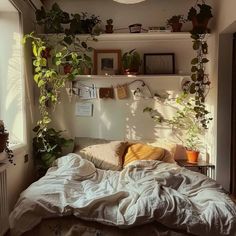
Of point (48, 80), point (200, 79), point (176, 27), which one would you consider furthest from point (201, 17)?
point (48, 80)

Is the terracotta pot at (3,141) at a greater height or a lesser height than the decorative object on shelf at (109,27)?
lesser

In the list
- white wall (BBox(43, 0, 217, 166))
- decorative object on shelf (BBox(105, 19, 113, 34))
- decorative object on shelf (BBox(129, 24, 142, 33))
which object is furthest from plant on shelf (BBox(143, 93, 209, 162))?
decorative object on shelf (BBox(105, 19, 113, 34))

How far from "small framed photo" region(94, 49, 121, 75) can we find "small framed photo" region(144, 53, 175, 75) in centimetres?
36

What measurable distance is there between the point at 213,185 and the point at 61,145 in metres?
1.81

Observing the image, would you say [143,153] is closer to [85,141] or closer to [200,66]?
[85,141]

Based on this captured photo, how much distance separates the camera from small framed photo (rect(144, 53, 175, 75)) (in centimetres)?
367

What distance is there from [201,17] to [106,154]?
189 cm

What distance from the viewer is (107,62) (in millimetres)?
3715

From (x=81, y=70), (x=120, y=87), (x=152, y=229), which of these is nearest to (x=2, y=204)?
(x=152, y=229)

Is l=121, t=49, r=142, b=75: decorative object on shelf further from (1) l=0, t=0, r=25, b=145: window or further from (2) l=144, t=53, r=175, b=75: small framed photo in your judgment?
(1) l=0, t=0, r=25, b=145: window

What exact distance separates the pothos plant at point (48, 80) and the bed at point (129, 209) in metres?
0.82

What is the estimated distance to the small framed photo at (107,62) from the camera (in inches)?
146

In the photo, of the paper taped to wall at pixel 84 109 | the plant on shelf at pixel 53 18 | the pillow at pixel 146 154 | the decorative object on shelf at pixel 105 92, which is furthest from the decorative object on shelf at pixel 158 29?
the pillow at pixel 146 154

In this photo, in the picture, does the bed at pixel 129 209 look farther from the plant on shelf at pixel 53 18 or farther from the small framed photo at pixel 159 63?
the plant on shelf at pixel 53 18
